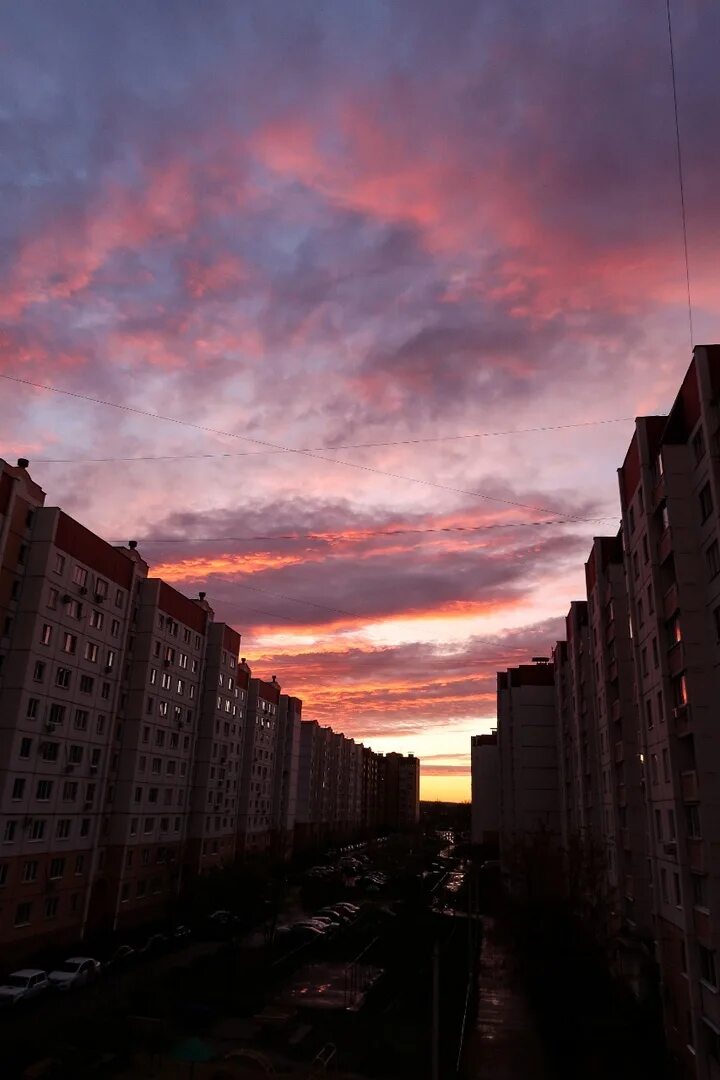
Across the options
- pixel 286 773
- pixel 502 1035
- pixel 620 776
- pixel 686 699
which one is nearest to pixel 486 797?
pixel 286 773

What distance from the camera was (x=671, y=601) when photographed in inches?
1326

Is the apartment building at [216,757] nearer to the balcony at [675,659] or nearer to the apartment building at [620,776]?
the apartment building at [620,776]

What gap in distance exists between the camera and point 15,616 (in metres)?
45.3

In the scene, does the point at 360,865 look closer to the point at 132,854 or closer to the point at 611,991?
the point at 132,854

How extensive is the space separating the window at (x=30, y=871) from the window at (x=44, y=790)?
389 centimetres

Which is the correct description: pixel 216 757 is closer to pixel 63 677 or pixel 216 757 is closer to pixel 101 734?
pixel 101 734

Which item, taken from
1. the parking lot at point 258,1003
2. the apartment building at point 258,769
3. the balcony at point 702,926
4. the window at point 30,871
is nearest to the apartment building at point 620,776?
the balcony at point 702,926

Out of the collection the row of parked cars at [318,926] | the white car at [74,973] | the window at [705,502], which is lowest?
the row of parked cars at [318,926]

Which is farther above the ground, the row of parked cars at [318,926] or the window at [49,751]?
the window at [49,751]

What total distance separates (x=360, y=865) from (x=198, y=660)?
62.4 m

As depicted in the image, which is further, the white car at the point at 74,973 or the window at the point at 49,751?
the window at the point at 49,751

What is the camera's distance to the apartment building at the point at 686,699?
93.2 feet

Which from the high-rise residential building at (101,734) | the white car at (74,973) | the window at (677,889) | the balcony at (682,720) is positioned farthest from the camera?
the high-rise residential building at (101,734)

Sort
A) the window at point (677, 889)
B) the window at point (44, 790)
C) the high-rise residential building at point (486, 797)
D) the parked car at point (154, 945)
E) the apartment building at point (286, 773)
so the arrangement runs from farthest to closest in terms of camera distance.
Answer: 1. the high-rise residential building at point (486, 797)
2. the apartment building at point (286, 773)
3. the parked car at point (154, 945)
4. the window at point (44, 790)
5. the window at point (677, 889)
